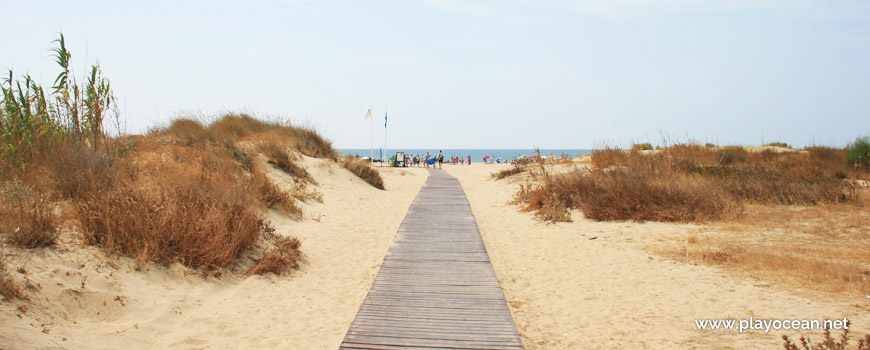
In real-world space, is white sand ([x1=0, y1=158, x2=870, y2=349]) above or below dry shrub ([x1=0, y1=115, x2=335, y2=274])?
below

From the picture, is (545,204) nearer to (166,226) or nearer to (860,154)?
(166,226)

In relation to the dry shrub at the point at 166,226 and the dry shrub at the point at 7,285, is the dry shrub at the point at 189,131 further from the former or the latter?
the dry shrub at the point at 7,285

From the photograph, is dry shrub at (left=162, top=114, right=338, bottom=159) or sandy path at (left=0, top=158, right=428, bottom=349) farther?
dry shrub at (left=162, top=114, right=338, bottom=159)

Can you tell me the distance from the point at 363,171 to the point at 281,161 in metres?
5.03

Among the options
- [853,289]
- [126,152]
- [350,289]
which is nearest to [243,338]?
[350,289]

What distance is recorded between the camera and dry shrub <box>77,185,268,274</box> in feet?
18.4

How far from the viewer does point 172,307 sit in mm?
5031

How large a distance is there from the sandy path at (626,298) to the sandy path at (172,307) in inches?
84.4

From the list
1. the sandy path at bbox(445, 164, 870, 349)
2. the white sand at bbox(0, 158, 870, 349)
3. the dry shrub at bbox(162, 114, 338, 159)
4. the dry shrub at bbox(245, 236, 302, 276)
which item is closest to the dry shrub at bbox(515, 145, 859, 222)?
the sandy path at bbox(445, 164, 870, 349)

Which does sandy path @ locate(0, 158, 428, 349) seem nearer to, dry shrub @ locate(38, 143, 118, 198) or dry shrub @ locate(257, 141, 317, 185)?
dry shrub @ locate(38, 143, 118, 198)

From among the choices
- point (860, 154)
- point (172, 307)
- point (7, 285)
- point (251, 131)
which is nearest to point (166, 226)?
point (172, 307)

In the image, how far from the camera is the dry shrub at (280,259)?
6.54 metres

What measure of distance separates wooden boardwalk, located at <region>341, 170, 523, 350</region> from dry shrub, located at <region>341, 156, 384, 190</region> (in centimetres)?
1004

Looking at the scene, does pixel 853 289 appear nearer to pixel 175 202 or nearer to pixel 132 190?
pixel 175 202
